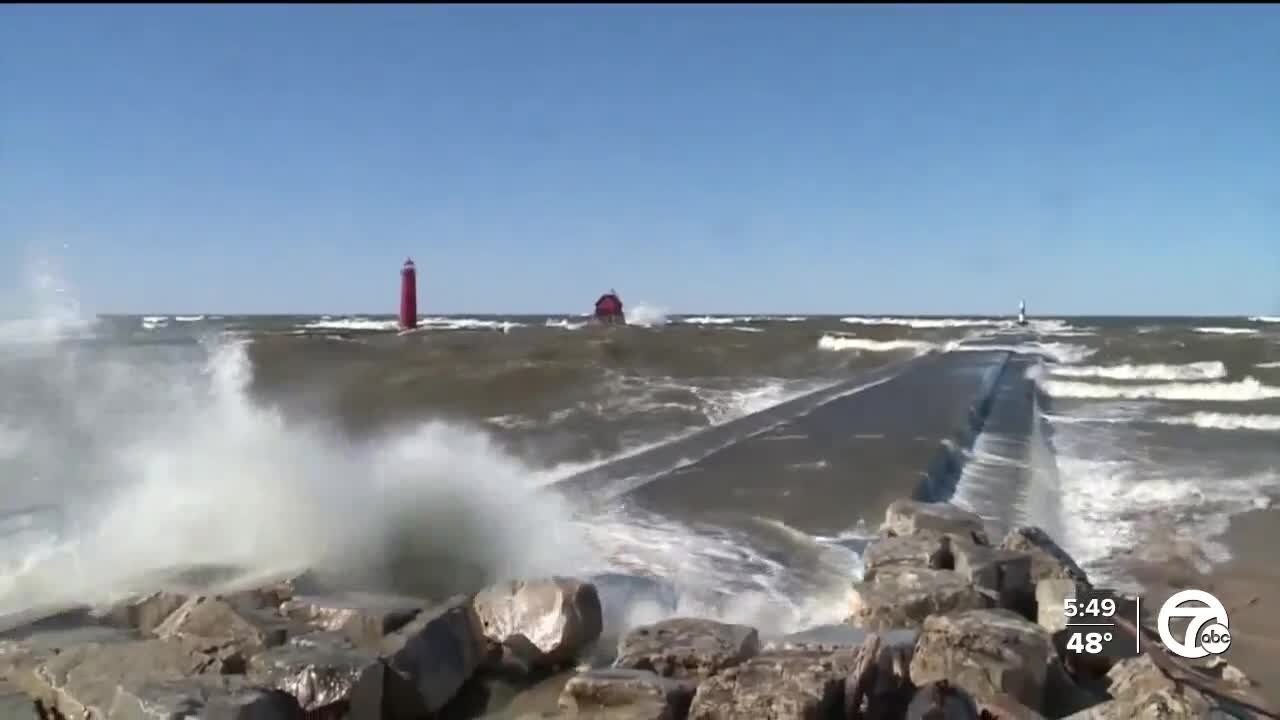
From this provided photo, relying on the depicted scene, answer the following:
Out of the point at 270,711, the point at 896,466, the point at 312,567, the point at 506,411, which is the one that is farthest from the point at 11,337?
the point at 270,711

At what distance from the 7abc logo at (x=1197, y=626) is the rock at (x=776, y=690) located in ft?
6.86

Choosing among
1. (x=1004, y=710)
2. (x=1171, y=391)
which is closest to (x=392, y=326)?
(x=1171, y=391)

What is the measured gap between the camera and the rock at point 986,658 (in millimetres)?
3455

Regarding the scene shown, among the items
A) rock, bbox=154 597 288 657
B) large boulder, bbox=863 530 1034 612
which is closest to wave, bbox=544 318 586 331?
large boulder, bbox=863 530 1034 612

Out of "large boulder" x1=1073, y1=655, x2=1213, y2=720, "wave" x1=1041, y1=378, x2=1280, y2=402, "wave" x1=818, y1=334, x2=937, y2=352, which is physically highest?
"large boulder" x1=1073, y1=655, x2=1213, y2=720

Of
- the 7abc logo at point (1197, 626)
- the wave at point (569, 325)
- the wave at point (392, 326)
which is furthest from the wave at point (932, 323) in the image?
the 7abc logo at point (1197, 626)

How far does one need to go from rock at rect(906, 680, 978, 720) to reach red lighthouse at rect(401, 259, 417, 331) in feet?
132

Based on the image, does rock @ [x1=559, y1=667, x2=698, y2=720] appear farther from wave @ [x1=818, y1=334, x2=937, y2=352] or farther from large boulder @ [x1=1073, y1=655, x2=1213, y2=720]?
wave @ [x1=818, y1=334, x2=937, y2=352]

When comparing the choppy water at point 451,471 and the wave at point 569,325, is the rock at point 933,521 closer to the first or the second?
the choppy water at point 451,471

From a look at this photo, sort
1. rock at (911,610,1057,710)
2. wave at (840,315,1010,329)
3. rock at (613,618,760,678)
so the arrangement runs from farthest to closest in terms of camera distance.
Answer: wave at (840,315,1010,329), rock at (613,618,760,678), rock at (911,610,1057,710)

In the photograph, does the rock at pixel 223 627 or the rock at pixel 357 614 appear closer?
the rock at pixel 223 627

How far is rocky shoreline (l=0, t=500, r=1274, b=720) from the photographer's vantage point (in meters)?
3.08

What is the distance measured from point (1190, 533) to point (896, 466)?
2413mm

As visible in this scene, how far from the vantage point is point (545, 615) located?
414 centimetres
